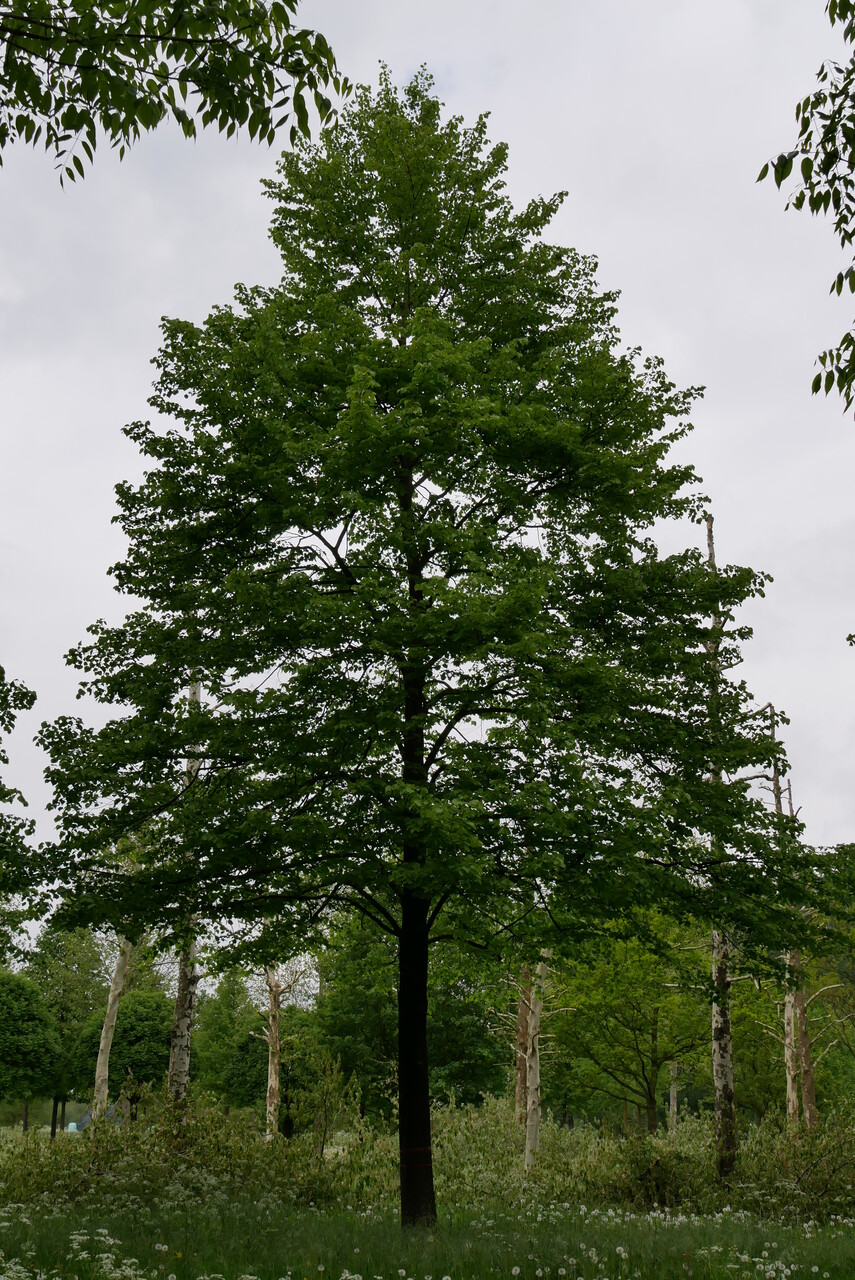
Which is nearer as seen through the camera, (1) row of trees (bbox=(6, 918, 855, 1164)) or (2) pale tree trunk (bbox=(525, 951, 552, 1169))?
(2) pale tree trunk (bbox=(525, 951, 552, 1169))

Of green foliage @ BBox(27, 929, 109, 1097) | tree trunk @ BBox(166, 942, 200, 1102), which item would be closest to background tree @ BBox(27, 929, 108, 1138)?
green foliage @ BBox(27, 929, 109, 1097)

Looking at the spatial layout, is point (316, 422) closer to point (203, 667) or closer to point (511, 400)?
point (511, 400)

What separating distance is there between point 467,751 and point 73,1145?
9.07 metres

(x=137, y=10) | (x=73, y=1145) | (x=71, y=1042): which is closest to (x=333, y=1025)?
(x=71, y=1042)

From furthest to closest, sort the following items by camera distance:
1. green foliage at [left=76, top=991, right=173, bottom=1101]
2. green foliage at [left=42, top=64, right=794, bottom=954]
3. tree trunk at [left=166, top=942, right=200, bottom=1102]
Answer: green foliage at [left=76, top=991, right=173, bottom=1101]
tree trunk at [left=166, top=942, right=200, bottom=1102]
green foliage at [left=42, top=64, right=794, bottom=954]

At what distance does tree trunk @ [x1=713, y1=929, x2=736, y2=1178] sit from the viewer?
14828 millimetres

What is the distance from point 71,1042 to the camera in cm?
3903

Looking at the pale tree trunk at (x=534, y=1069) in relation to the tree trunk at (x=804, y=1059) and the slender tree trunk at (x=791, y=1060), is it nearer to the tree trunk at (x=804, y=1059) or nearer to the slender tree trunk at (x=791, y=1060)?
the slender tree trunk at (x=791, y=1060)

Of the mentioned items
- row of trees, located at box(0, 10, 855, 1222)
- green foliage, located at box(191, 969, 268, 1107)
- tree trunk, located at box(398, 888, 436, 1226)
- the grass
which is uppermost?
row of trees, located at box(0, 10, 855, 1222)

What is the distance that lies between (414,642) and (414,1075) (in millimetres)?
5321

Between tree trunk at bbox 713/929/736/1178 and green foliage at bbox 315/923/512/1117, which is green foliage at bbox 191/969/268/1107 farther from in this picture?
tree trunk at bbox 713/929/736/1178

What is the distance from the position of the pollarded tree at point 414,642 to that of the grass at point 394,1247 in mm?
1566

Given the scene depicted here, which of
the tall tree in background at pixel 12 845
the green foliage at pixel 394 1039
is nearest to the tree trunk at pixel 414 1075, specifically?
the tall tree in background at pixel 12 845

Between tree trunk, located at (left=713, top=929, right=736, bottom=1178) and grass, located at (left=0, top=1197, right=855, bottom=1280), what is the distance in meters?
4.19
